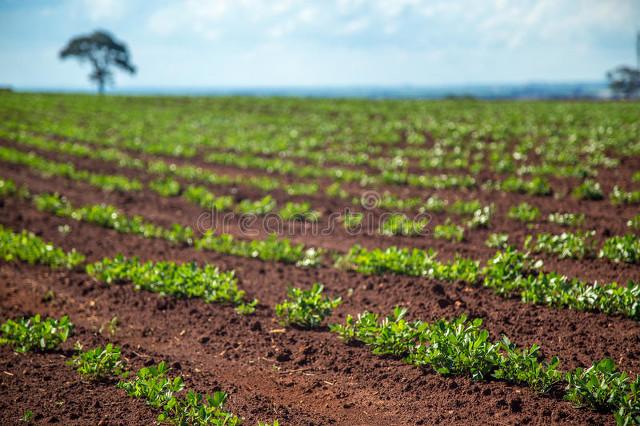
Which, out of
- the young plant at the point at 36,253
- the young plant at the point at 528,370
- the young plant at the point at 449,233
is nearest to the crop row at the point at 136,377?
the young plant at the point at 36,253

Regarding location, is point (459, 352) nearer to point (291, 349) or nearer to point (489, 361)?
point (489, 361)

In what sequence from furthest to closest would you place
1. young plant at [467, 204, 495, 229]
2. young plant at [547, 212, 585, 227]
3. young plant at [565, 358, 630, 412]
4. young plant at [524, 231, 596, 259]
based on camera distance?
young plant at [467, 204, 495, 229] < young plant at [547, 212, 585, 227] < young plant at [524, 231, 596, 259] < young plant at [565, 358, 630, 412]

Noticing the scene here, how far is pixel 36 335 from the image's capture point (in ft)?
18.6

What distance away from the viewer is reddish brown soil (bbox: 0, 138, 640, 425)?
14.8 ft

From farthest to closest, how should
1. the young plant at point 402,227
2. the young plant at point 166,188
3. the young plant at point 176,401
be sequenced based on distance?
1. the young plant at point 166,188
2. the young plant at point 402,227
3. the young plant at point 176,401

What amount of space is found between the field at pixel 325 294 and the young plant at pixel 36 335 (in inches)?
1.0

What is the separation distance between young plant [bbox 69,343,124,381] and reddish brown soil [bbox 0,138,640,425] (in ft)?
0.41

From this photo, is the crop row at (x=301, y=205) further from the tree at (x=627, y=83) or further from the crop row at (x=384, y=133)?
the tree at (x=627, y=83)

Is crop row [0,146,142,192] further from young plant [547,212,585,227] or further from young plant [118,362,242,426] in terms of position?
young plant [547,212,585,227]

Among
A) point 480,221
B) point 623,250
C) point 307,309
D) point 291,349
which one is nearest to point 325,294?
point 307,309

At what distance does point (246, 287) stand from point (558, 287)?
4.15m

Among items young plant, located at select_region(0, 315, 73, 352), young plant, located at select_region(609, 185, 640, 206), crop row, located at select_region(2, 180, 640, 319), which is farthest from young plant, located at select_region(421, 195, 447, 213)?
young plant, located at select_region(0, 315, 73, 352)

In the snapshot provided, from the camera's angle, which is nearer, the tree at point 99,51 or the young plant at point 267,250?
the young plant at point 267,250

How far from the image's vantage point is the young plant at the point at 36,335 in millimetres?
5660
